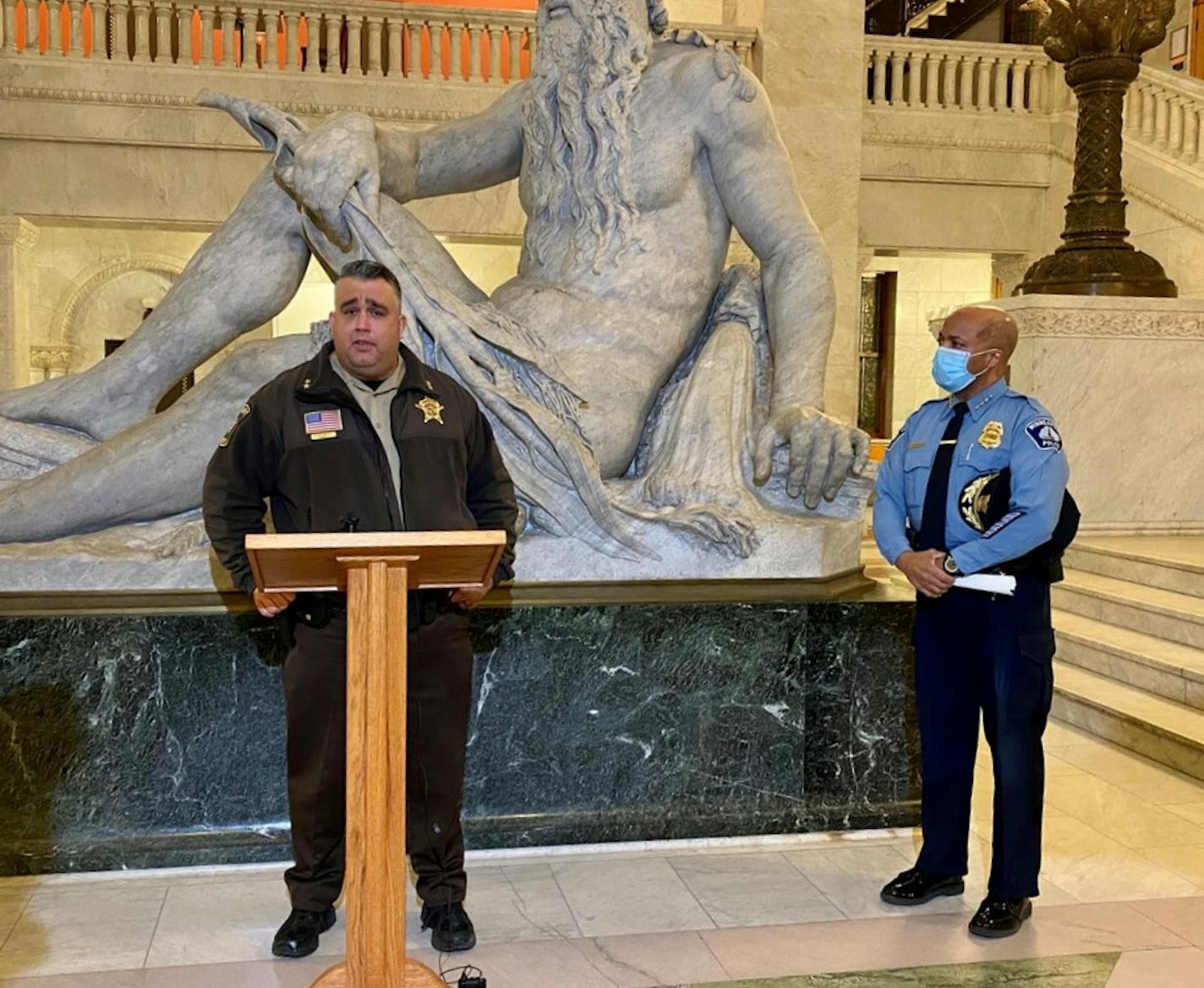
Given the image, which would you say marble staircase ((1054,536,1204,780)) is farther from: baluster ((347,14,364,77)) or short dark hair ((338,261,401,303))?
baluster ((347,14,364,77))

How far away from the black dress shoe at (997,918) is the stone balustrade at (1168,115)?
9774mm

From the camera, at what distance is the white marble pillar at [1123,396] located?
7289mm

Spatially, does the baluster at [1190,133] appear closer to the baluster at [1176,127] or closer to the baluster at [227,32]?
the baluster at [1176,127]

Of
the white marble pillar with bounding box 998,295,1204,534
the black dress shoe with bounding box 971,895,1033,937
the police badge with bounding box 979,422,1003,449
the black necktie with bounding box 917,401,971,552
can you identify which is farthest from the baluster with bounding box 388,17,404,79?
the black dress shoe with bounding box 971,895,1033,937

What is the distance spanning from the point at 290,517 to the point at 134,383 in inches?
48.9

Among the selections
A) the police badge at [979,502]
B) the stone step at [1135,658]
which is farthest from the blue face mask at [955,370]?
the stone step at [1135,658]

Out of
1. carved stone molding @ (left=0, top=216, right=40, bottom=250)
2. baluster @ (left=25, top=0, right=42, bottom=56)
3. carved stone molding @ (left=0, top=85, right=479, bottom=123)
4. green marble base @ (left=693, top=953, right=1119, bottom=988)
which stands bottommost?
green marble base @ (left=693, top=953, right=1119, bottom=988)

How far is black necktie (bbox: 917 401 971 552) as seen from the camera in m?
2.94

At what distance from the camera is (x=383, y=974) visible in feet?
6.97

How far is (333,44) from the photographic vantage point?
33.9 ft

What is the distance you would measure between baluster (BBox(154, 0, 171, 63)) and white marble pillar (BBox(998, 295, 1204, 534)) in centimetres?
655

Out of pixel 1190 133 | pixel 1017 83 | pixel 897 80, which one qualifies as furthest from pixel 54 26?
pixel 1190 133

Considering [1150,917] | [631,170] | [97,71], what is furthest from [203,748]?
[97,71]

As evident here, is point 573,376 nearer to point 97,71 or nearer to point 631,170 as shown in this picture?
point 631,170
